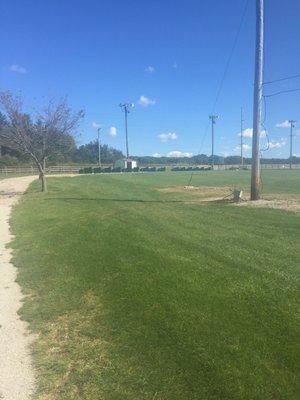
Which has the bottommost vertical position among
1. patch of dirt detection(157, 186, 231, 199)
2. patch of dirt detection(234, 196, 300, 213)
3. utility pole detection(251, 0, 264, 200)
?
patch of dirt detection(157, 186, 231, 199)

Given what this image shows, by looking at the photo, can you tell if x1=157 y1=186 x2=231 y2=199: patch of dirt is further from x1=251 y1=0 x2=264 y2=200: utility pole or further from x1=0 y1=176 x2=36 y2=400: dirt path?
x1=0 y1=176 x2=36 y2=400: dirt path

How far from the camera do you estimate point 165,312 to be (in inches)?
240

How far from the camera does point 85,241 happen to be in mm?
11305

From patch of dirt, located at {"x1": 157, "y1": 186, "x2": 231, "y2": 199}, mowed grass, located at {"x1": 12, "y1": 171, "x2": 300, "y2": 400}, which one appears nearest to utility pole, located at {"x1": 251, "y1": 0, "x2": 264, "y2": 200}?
patch of dirt, located at {"x1": 157, "y1": 186, "x2": 231, "y2": 199}

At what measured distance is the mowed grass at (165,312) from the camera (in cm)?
442

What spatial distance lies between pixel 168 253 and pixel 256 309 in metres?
3.50

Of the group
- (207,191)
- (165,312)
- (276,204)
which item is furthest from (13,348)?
(207,191)

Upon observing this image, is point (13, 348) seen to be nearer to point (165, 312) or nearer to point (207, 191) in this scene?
point (165, 312)

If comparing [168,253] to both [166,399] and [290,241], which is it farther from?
[166,399]

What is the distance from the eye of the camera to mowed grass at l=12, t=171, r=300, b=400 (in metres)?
4.42

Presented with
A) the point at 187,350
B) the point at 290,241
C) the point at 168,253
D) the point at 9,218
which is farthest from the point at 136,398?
the point at 9,218

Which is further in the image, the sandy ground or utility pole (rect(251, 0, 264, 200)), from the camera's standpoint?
utility pole (rect(251, 0, 264, 200))

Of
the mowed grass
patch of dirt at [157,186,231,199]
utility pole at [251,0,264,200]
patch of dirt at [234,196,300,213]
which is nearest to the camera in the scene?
the mowed grass

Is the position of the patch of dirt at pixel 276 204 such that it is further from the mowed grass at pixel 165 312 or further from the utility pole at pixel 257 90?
the mowed grass at pixel 165 312
